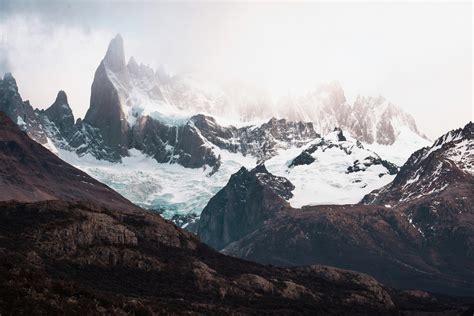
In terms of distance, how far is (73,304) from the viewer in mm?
163750

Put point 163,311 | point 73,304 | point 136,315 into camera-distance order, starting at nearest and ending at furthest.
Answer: point 73,304 → point 136,315 → point 163,311

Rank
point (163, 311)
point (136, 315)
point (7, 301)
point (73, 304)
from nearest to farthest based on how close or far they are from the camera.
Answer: point (7, 301) → point (73, 304) → point (136, 315) → point (163, 311)

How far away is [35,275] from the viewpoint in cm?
17662

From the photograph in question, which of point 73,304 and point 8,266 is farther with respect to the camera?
point 8,266

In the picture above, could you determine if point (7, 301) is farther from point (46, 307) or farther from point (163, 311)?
point (163, 311)

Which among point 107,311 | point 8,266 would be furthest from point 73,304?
point 8,266

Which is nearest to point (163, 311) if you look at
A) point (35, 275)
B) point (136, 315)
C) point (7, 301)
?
point (136, 315)

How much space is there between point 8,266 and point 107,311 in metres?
23.3

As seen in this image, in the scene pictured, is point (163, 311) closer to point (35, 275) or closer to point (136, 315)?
point (136, 315)

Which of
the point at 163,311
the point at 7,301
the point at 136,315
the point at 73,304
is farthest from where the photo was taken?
the point at 163,311

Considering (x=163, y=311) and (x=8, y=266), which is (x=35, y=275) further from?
(x=163, y=311)

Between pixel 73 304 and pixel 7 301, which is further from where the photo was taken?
pixel 73 304

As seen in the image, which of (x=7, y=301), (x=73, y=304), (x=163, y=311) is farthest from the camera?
(x=163, y=311)

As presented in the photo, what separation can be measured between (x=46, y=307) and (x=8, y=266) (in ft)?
74.7
